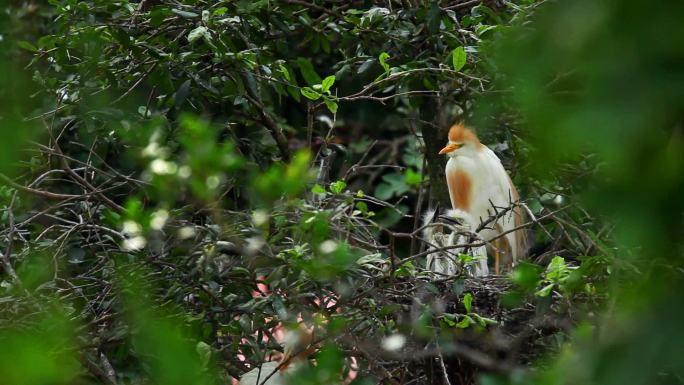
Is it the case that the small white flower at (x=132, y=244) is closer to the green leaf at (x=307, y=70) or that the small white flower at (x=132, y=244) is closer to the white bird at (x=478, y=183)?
the green leaf at (x=307, y=70)

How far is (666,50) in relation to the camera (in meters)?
0.58

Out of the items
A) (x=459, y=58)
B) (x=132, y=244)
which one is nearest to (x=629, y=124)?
(x=132, y=244)

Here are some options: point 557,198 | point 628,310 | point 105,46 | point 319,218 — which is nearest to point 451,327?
point 557,198

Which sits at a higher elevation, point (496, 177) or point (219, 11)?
point (219, 11)

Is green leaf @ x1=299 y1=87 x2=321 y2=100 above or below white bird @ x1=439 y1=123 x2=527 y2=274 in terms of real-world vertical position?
above

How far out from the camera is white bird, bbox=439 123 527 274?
309 centimetres

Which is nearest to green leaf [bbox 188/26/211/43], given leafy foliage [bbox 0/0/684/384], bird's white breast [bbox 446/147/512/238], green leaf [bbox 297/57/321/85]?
leafy foliage [bbox 0/0/684/384]

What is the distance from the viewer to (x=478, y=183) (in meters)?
3.22

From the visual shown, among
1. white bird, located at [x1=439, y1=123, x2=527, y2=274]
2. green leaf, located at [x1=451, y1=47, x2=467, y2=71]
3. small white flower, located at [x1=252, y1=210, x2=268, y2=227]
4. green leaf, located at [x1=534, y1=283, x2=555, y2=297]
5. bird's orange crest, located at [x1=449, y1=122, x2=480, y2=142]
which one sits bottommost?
white bird, located at [x1=439, y1=123, x2=527, y2=274]

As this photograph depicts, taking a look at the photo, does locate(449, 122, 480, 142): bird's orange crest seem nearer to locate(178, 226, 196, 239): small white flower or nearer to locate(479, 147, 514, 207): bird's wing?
locate(479, 147, 514, 207): bird's wing

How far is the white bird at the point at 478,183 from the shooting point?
3092 mm

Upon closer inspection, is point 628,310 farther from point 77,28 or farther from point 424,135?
point 424,135

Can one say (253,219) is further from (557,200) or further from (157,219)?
(557,200)

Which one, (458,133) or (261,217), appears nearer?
(261,217)
